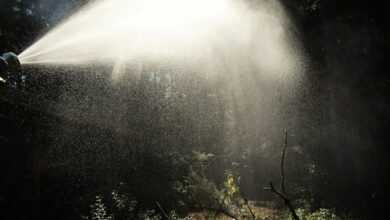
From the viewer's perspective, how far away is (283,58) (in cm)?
1175

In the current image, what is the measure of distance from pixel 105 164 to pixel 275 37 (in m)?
7.65

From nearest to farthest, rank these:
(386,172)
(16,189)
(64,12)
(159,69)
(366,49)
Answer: (16,189) < (386,172) < (366,49) < (64,12) < (159,69)

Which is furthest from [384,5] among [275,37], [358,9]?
[275,37]

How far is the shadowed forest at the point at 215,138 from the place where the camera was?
7.09 meters

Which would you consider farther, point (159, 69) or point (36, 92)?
point (159, 69)

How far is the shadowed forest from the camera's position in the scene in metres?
7.09

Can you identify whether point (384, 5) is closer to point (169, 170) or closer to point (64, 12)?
point (169, 170)

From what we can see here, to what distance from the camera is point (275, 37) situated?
420 inches

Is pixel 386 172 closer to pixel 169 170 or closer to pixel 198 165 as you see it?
pixel 198 165

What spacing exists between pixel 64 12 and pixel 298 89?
11977mm

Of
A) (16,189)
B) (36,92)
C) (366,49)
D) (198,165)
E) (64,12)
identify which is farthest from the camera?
(64,12)

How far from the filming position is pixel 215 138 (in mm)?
14461

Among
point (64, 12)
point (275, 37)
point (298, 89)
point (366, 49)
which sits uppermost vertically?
point (64, 12)

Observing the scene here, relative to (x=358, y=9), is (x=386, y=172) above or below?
below
